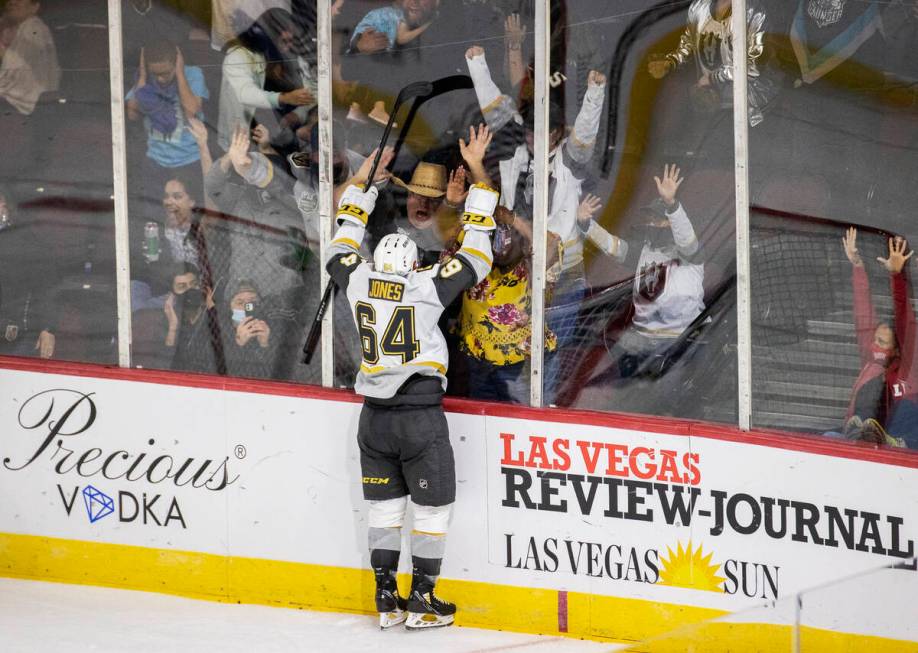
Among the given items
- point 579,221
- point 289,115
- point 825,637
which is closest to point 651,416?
point 579,221

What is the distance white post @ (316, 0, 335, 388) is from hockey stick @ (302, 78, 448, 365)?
0.04 m

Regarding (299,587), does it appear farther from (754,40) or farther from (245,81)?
(754,40)

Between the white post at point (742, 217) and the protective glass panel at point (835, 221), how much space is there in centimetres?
2

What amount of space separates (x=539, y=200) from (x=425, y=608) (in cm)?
142

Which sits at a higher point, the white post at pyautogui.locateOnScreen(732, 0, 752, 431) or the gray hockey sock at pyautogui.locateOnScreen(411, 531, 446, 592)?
the white post at pyautogui.locateOnScreen(732, 0, 752, 431)

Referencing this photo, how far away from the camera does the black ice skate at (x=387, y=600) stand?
15.8 feet

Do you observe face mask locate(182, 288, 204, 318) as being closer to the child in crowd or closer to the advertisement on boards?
the child in crowd

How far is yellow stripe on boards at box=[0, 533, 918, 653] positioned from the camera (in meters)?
4.68

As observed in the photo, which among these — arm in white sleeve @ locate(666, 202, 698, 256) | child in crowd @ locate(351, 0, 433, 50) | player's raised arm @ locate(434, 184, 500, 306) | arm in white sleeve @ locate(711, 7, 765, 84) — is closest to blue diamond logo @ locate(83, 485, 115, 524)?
player's raised arm @ locate(434, 184, 500, 306)

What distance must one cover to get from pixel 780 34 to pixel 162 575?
115 inches

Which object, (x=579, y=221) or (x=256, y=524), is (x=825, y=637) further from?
(x=256, y=524)

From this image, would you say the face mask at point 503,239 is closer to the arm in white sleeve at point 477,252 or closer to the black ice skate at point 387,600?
the arm in white sleeve at point 477,252

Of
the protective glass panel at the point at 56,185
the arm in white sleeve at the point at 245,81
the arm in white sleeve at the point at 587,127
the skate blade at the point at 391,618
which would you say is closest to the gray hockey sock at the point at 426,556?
the skate blade at the point at 391,618

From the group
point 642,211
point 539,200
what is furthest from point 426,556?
point 642,211
